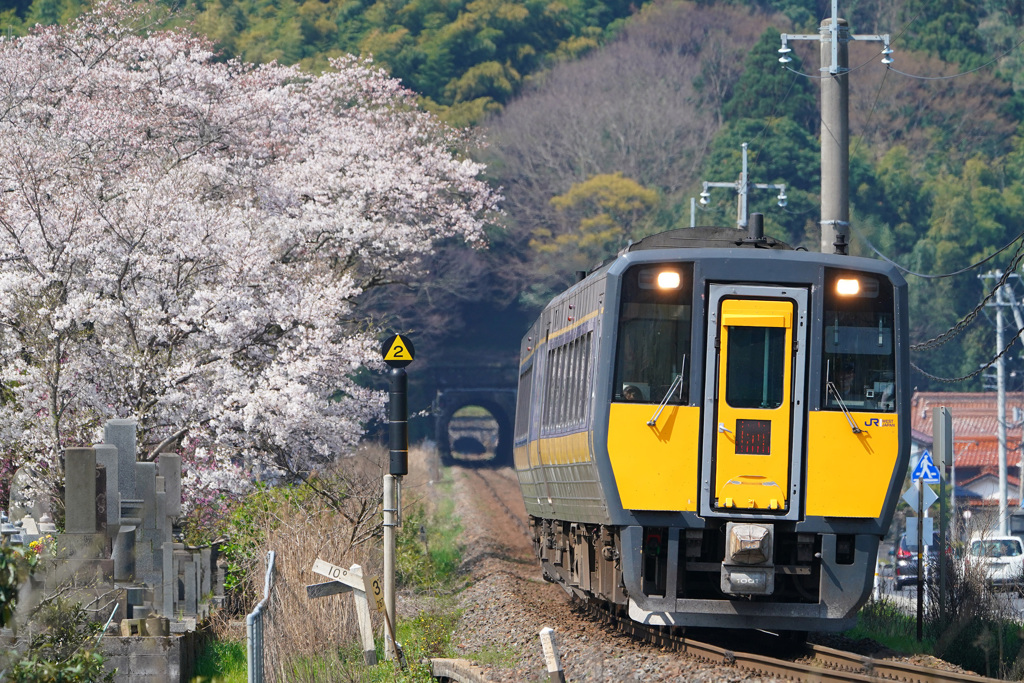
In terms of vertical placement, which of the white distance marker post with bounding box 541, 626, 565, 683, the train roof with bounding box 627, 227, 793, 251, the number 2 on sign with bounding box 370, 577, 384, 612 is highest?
the train roof with bounding box 627, 227, 793, 251

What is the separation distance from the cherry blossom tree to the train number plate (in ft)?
31.1

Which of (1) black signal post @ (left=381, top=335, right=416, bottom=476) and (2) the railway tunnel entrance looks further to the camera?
A: (2) the railway tunnel entrance

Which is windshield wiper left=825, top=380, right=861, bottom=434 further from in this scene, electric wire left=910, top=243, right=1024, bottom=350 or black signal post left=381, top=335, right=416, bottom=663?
black signal post left=381, top=335, right=416, bottom=663

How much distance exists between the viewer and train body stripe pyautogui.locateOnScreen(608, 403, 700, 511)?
34.2 ft

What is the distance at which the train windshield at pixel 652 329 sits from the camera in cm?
1062

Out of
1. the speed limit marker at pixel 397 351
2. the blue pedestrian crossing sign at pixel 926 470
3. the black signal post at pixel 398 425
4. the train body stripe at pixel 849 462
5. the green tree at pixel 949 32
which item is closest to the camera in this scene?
the train body stripe at pixel 849 462

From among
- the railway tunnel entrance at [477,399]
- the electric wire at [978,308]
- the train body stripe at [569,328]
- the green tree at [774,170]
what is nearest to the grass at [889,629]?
the electric wire at [978,308]

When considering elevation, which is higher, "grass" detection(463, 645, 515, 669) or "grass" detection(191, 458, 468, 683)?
"grass" detection(463, 645, 515, 669)

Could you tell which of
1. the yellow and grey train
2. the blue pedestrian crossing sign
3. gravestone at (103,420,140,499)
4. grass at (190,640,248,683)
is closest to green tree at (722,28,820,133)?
the blue pedestrian crossing sign

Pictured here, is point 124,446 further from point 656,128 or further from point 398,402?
point 656,128

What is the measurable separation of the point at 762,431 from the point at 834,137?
5561 mm

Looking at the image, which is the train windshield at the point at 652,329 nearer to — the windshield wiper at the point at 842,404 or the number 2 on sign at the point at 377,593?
the windshield wiper at the point at 842,404

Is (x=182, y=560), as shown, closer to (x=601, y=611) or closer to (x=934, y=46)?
(x=601, y=611)

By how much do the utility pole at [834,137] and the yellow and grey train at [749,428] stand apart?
3.46 meters
